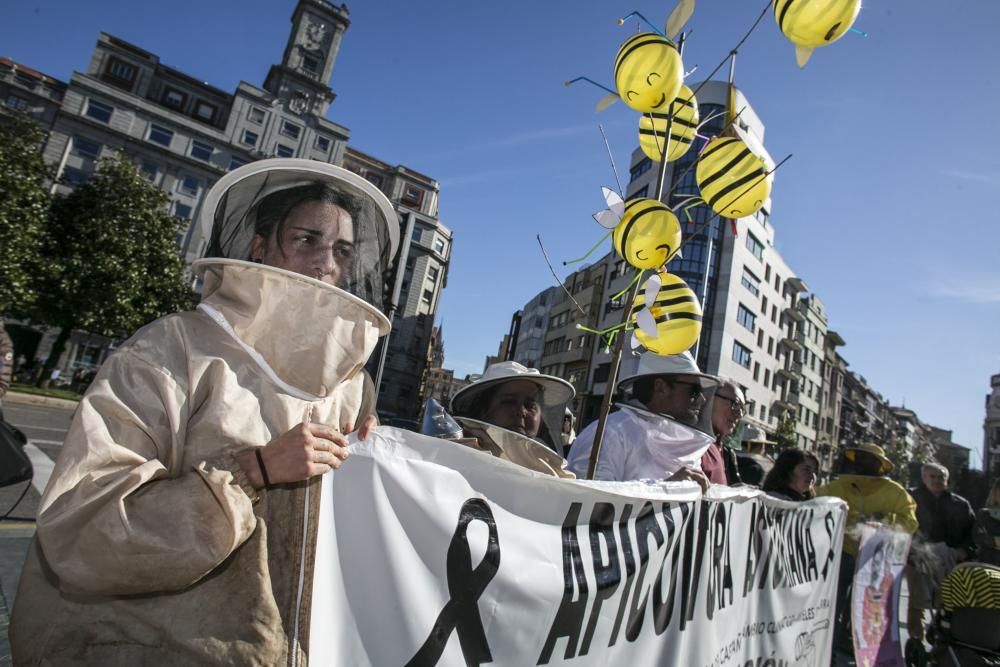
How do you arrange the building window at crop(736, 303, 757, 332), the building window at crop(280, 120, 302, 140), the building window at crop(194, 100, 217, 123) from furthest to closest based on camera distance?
1. the building window at crop(280, 120, 302, 140)
2. the building window at crop(194, 100, 217, 123)
3. the building window at crop(736, 303, 757, 332)

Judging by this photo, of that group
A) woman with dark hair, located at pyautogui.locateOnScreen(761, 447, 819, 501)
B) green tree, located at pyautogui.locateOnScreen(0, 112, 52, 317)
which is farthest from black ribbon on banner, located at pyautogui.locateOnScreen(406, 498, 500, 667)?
green tree, located at pyautogui.locateOnScreen(0, 112, 52, 317)

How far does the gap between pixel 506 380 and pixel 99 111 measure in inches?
2261

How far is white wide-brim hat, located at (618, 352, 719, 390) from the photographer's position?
3590 mm

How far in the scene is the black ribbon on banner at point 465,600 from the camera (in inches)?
65.4

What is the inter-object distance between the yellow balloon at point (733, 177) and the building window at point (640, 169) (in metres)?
37.1

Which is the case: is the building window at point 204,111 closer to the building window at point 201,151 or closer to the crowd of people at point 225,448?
the building window at point 201,151

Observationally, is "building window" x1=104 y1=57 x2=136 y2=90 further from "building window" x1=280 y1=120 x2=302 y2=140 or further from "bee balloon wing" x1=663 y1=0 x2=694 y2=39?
"bee balloon wing" x1=663 y1=0 x2=694 y2=39

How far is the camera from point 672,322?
352 cm

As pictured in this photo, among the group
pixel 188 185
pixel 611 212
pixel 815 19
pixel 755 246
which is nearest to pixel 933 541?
pixel 611 212

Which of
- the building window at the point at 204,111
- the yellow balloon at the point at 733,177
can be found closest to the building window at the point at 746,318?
the yellow balloon at the point at 733,177

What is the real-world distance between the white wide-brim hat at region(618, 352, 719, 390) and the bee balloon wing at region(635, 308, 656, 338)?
304mm

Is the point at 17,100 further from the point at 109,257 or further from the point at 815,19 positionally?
the point at 815,19

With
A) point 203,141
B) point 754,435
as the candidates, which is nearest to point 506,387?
point 754,435

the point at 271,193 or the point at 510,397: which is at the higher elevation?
the point at 271,193
